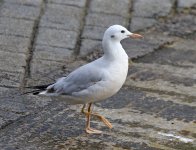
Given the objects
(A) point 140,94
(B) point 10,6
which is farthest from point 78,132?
(B) point 10,6

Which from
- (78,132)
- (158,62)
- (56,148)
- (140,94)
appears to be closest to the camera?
(56,148)

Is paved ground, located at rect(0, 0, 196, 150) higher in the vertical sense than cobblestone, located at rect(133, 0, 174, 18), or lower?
lower

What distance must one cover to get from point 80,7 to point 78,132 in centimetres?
265

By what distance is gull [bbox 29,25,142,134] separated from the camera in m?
4.82

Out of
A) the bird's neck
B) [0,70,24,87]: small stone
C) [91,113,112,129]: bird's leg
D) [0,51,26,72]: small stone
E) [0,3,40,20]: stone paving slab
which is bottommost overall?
[91,113,112,129]: bird's leg

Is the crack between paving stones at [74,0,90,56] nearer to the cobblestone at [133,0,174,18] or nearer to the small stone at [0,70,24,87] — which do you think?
the cobblestone at [133,0,174,18]

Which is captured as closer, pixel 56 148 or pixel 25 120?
→ pixel 56 148

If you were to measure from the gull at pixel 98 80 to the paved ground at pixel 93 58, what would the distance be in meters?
0.26

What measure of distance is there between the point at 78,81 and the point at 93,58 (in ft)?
5.08

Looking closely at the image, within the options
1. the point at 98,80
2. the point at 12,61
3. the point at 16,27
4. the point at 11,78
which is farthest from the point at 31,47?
the point at 98,80

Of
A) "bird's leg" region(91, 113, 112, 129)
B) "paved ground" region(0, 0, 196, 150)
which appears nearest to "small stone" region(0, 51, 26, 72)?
"paved ground" region(0, 0, 196, 150)

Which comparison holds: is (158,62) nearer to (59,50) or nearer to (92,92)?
(59,50)

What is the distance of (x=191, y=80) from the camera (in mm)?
6164

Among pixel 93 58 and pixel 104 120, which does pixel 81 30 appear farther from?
pixel 104 120
